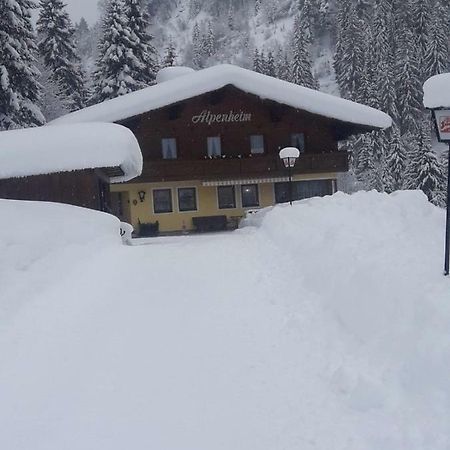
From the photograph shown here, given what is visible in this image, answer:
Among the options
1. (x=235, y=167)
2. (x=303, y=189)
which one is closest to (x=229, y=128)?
(x=235, y=167)

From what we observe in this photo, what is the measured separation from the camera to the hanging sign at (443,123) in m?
6.66

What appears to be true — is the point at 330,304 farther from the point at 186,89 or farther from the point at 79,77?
the point at 79,77

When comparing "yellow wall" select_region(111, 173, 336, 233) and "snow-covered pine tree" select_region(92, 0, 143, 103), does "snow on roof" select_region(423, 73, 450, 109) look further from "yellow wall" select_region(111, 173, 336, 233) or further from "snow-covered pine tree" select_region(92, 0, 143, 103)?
"snow-covered pine tree" select_region(92, 0, 143, 103)

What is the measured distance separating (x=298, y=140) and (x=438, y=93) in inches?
930

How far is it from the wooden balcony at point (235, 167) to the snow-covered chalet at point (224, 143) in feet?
0.17

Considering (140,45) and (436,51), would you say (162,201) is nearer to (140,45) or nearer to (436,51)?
(140,45)

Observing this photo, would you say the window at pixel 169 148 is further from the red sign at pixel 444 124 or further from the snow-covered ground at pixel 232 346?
the red sign at pixel 444 124

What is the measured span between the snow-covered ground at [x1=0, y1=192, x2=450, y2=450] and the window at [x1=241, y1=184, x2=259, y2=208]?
19.0m

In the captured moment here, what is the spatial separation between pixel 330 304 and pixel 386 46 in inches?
2429

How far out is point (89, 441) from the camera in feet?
13.0

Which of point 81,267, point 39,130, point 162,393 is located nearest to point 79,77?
point 39,130

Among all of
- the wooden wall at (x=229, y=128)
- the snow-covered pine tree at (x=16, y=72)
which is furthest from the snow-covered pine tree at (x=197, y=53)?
the snow-covered pine tree at (x=16, y=72)

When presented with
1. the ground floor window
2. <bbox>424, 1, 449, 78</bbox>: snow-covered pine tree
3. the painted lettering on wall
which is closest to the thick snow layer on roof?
the painted lettering on wall

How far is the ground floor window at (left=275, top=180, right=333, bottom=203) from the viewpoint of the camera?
2967 cm
